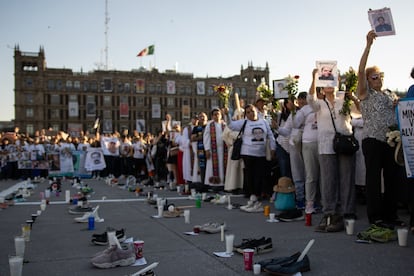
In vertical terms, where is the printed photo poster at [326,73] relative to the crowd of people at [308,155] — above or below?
above

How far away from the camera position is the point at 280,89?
9.98 meters

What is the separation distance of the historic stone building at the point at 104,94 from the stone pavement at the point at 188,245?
3309 inches

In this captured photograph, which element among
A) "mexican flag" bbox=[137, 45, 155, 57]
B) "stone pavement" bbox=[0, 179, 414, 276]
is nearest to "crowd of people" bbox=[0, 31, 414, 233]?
"stone pavement" bbox=[0, 179, 414, 276]

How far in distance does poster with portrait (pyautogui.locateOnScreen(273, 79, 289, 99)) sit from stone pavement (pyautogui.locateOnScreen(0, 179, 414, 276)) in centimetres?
259

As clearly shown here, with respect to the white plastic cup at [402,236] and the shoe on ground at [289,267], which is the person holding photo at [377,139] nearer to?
the white plastic cup at [402,236]

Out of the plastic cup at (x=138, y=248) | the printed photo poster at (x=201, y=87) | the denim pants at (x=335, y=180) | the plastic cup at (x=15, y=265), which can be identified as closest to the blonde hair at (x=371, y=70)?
the denim pants at (x=335, y=180)

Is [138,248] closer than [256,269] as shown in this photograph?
No

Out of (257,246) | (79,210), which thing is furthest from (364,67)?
(79,210)

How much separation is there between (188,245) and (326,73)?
3214mm

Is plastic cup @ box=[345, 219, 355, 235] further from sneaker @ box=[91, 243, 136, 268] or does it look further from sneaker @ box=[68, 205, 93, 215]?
sneaker @ box=[68, 205, 93, 215]

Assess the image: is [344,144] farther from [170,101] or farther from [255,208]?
[170,101]

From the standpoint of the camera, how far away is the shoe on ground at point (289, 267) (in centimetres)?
437

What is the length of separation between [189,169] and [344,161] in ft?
23.0

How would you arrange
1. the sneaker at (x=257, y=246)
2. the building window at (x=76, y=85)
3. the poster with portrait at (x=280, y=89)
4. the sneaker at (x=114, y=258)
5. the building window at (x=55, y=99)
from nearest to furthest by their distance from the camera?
the sneaker at (x=114, y=258) → the sneaker at (x=257, y=246) → the poster with portrait at (x=280, y=89) → the building window at (x=55, y=99) → the building window at (x=76, y=85)
